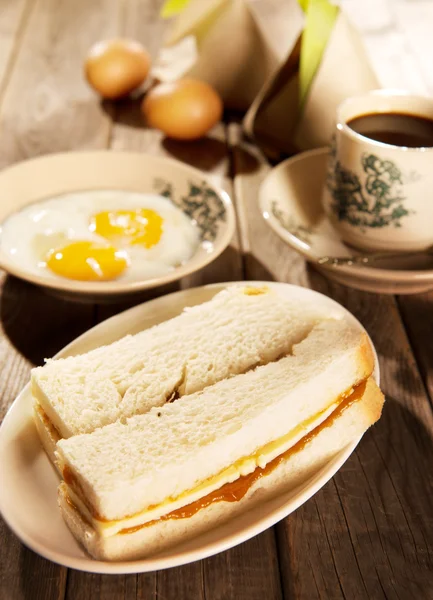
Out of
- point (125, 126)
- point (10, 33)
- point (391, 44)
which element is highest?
point (10, 33)

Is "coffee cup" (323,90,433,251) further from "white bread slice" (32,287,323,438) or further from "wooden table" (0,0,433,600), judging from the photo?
"white bread slice" (32,287,323,438)

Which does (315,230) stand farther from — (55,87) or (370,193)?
(55,87)

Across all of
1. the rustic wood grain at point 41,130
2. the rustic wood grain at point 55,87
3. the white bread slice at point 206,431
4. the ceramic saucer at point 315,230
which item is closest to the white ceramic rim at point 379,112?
the ceramic saucer at point 315,230

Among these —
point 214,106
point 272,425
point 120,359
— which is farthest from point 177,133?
point 272,425

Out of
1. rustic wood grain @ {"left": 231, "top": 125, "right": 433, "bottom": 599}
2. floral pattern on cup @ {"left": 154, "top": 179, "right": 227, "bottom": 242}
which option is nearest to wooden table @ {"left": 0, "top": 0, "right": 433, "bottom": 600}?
rustic wood grain @ {"left": 231, "top": 125, "right": 433, "bottom": 599}

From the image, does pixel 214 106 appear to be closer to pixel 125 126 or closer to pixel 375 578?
pixel 125 126

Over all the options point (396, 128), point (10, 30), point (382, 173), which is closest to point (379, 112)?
point (396, 128)

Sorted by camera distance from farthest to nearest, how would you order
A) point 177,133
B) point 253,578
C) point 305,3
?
point 177,133, point 305,3, point 253,578
